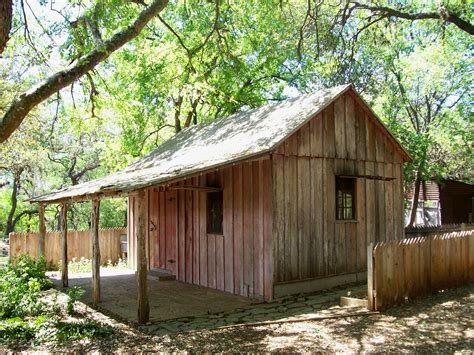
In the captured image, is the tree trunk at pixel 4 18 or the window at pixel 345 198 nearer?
the tree trunk at pixel 4 18

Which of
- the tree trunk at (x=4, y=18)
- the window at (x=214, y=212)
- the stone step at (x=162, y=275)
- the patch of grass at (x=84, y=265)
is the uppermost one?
the tree trunk at (x=4, y=18)

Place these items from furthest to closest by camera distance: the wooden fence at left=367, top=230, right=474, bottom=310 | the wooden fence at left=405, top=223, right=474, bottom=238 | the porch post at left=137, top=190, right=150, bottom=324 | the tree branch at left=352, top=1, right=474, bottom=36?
the wooden fence at left=405, top=223, right=474, bottom=238 < the tree branch at left=352, top=1, right=474, bottom=36 < the wooden fence at left=367, top=230, right=474, bottom=310 < the porch post at left=137, top=190, right=150, bottom=324

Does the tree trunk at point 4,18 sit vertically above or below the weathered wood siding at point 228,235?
above

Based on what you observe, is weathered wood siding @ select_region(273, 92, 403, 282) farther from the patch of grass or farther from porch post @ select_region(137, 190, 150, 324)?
the patch of grass

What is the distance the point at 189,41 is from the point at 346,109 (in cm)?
1236

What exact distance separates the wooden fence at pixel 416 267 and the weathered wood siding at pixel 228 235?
255 cm

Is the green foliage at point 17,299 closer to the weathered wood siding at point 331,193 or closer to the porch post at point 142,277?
the porch post at point 142,277

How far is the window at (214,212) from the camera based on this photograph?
39.9ft

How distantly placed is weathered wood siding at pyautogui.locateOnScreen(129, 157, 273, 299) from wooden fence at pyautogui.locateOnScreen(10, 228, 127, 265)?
542 centimetres

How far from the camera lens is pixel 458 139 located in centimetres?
2289

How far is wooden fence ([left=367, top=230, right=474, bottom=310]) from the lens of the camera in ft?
29.0

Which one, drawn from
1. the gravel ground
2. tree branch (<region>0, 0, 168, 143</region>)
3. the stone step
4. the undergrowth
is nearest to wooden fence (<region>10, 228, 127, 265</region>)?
the stone step

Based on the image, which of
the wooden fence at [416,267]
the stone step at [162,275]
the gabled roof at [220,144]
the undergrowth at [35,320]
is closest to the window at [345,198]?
the gabled roof at [220,144]

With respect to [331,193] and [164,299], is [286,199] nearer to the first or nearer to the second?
[331,193]
